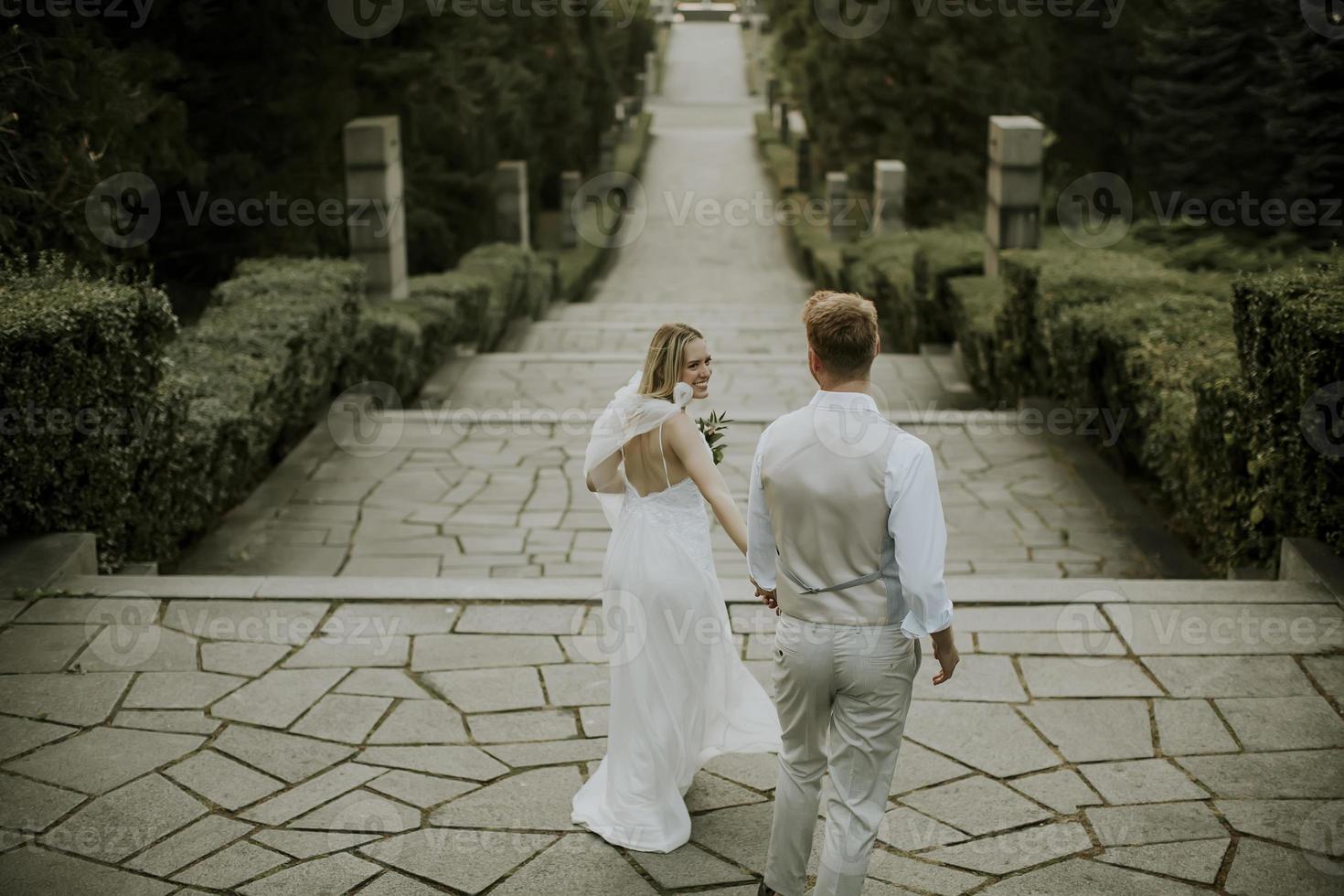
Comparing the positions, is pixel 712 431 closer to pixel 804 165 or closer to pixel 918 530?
pixel 918 530

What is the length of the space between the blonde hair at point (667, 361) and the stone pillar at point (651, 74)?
51.1 meters

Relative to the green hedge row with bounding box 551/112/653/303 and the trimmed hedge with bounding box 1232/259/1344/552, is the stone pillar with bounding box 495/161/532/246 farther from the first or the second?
the trimmed hedge with bounding box 1232/259/1344/552

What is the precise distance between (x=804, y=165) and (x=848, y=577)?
32560mm

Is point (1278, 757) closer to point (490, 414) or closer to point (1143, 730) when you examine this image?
point (1143, 730)

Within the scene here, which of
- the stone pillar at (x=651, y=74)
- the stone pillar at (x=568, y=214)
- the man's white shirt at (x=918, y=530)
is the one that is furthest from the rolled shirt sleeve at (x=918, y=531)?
the stone pillar at (x=651, y=74)

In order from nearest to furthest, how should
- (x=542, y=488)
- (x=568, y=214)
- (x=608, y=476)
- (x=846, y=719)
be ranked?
(x=846, y=719)
(x=608, y=476)
(x=542, y=488)
(x=568, y=214)

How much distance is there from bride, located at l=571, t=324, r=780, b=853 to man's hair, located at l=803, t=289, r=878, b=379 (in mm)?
722

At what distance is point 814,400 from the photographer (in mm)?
3781

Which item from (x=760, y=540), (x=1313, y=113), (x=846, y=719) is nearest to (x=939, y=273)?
(x=1313, y=113)

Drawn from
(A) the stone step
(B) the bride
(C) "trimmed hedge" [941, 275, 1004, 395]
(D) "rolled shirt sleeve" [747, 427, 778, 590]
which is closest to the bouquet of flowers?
(B) the bride

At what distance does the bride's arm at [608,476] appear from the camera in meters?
4.61

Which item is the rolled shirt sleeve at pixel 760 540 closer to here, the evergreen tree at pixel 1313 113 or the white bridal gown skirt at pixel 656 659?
the white bridal gown skirt at pixel 656 659

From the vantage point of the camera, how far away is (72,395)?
21.6 feet

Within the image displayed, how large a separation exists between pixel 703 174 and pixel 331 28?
91.8 ft
